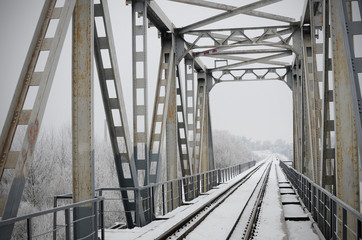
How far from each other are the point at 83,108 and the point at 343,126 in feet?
15.2

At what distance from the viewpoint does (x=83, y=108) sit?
7406 mm

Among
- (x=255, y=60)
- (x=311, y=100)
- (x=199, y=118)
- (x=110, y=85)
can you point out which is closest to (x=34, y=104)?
(x=110, y=85)

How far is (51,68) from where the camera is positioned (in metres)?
6.12

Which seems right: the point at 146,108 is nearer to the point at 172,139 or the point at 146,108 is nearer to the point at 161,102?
the point at 161,102

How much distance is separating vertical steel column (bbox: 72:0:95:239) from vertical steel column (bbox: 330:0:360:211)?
4359 millimetres

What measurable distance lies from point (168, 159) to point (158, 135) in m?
2.29

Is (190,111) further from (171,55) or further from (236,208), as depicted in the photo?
(236,208)

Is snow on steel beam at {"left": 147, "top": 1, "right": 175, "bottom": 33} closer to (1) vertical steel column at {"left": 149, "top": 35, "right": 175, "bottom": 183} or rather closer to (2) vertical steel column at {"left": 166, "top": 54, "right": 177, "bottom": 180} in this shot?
(1) vertical steel column at {"left": 149, "top": 35, "right": 175, "bottom": 183}

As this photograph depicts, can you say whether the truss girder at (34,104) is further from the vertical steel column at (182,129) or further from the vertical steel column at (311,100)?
the vertical steel column at (182,129)

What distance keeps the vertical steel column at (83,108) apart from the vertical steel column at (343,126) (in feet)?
14.3

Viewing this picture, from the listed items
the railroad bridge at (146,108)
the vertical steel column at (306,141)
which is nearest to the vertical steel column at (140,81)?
the railroad bridge at (146,108)

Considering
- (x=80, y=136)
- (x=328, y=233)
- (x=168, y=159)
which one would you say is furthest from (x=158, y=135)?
(x=328, y=233)

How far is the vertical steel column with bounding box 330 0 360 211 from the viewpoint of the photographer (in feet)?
21.3

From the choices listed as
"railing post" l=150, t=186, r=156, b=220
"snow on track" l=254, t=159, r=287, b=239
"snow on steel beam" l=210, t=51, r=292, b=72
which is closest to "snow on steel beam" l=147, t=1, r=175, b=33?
"railing post" l=150, t=186, r=156, b=220
